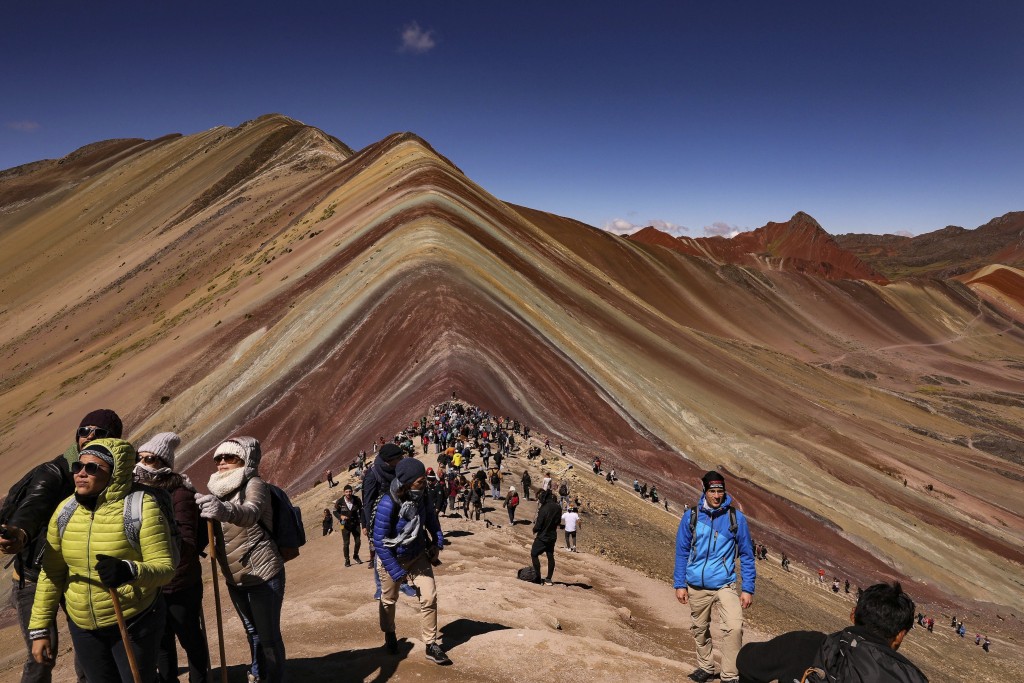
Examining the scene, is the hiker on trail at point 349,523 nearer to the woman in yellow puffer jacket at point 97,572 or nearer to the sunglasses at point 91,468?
the woman in yellow puffer jacket at point 97,572

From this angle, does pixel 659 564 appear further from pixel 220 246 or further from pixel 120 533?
pixel 220 246

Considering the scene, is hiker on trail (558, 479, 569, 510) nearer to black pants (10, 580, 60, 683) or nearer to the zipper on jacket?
black pants (10, 580, 60, 683)

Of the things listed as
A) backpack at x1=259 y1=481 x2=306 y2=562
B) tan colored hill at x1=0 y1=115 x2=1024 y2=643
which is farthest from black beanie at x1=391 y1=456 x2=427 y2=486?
tan colored hill at x1=0 y1=115 x2=1024 y2=643

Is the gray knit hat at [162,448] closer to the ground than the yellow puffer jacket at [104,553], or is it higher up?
higher up

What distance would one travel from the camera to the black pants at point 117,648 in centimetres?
417

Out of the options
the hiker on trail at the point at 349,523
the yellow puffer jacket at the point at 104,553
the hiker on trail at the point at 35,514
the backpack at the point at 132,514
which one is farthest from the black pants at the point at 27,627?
the hiker on trail at the point at 349,523

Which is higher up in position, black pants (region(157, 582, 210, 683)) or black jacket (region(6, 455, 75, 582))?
black jacket (region(6, 455, 75, 582))

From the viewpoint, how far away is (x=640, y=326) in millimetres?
48875

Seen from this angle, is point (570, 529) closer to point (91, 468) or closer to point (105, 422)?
point (105, 422)

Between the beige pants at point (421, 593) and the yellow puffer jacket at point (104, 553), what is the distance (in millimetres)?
2477

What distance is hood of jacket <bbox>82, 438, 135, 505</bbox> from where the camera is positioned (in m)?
3.93

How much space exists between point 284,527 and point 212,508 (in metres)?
0.84

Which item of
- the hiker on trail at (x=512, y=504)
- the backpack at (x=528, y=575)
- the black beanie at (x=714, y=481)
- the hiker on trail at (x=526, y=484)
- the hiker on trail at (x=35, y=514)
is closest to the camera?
the hiker on trail at (x=35, y=514)

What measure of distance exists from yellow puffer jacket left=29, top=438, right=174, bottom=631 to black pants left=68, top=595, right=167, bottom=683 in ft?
0.24
